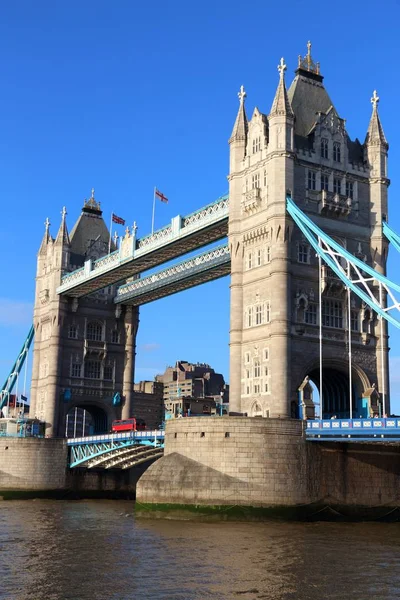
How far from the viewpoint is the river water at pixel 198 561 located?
88.2 feet

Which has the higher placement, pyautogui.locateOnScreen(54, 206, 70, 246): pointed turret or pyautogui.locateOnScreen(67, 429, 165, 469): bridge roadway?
pyautogui.locateOnScreen(54, 206, 70, 246): pointed turret

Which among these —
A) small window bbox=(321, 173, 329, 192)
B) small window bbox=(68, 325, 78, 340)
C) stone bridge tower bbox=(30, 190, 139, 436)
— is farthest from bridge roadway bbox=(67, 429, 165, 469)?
small window bbox=(321, 173, 329, 192)

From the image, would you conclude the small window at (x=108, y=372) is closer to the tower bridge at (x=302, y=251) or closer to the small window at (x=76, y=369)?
the small window at (x=76, y=369)

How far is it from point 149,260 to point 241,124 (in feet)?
61.2

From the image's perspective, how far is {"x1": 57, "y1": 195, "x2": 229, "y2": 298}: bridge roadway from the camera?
64.1 m

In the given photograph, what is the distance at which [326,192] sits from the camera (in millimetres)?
58250

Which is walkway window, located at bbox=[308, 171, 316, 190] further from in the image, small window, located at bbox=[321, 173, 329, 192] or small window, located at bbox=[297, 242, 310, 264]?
small window, located at bbox=[297, 242, 310, 264]

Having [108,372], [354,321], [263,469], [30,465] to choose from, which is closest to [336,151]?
[354,321]

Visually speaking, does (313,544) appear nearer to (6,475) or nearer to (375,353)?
(375,353)

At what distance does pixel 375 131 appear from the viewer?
61625 mm

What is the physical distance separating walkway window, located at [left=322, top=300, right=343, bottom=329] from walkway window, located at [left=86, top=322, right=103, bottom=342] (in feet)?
122

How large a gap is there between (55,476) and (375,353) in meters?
36.1

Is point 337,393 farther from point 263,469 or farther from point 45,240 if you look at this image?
point 45,240

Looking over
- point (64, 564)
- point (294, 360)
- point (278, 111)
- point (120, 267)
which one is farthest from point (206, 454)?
point (120, 267)
